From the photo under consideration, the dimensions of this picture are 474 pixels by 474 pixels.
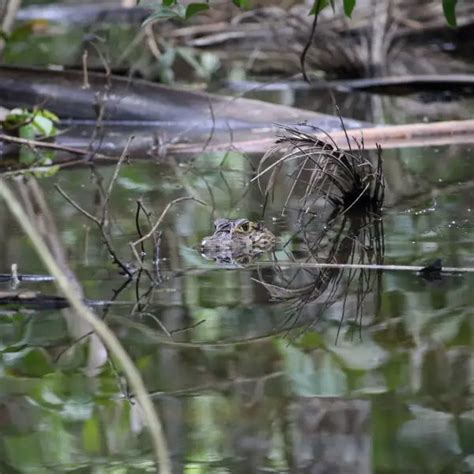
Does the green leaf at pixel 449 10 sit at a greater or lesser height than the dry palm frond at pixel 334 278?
greater

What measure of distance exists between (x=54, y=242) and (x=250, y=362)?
38.1 inches

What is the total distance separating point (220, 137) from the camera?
14.4 feet

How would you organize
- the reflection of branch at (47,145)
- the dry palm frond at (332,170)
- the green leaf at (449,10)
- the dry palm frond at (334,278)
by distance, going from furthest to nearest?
the reflection of branch at (47,145), the dry palm frond at (332,170), the green leaf at (449,10), the dry palm frond at (334,278)

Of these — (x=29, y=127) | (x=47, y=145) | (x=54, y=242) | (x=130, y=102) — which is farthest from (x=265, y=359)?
(x=130, y=102)

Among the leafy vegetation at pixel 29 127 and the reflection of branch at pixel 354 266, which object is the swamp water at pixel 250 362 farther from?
the leafy vegetation at pixel 29 127

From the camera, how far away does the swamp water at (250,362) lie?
147 centimetres

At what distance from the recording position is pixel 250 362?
1805 mm

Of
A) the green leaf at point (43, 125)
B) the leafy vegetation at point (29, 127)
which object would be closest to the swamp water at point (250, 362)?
the leafy vegetation at point (29, 127)

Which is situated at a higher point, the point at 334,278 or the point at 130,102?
the point at 130,102

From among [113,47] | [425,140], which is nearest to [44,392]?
[425,140]

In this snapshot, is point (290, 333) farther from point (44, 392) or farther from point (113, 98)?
point (113, 98)

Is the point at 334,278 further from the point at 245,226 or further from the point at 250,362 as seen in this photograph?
the point at 250,362

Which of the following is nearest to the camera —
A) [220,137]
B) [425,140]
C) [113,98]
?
[425,140]

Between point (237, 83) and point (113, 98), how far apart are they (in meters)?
1.42
